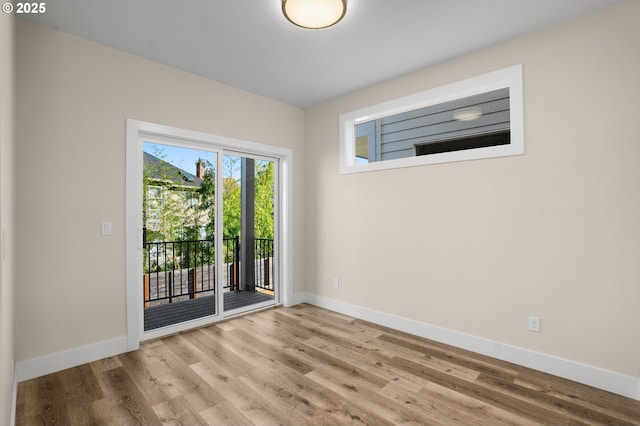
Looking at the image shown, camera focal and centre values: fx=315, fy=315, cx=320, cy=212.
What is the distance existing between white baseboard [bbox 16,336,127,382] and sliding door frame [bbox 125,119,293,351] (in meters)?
0.12

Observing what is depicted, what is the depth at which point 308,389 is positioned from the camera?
232cm

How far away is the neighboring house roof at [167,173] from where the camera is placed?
325cm

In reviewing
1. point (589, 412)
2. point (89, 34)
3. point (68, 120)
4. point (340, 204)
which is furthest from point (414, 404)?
point (89, 34)

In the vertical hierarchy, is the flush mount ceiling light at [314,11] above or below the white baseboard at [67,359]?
above

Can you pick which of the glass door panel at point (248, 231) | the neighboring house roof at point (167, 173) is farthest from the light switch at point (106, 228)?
the glass door panel at point (248, 231)

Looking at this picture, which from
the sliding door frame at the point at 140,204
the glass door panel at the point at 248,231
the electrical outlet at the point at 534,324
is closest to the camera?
the electrical outlet at the point at 534,324

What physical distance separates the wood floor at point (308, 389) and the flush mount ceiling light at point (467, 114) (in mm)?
2256

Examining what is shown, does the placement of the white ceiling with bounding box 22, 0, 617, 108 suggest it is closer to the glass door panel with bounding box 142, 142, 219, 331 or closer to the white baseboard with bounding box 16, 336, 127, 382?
the glass door panel with bounding box 142, 142, 219, 331

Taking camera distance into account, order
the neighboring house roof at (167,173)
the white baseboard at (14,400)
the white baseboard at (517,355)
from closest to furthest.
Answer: the white baseboard at (14,400) < the white baseboard at (517,355) < the neighboring house roof at (167,173)

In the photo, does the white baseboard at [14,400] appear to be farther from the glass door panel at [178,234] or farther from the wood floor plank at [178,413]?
the glass door panel at [178,234]

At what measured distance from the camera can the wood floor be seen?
79.0 inches

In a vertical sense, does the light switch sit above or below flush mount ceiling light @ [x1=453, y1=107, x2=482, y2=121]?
below

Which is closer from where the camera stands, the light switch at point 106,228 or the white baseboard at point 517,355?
the white baseboard at point 517,355

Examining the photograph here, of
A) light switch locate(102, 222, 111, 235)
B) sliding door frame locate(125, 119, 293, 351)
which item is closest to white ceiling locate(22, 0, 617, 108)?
sliding door frame locate(125, 119, 293, 351)
